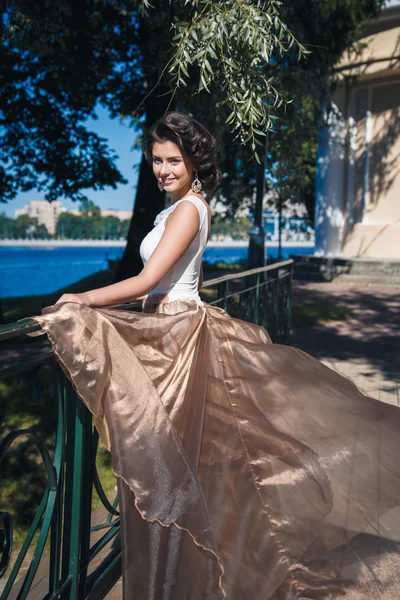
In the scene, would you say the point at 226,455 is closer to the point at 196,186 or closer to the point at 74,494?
the point at 74,494

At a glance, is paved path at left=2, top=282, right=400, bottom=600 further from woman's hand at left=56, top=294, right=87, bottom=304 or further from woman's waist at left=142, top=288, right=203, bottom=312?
woman's hand at left=56, top=294, right=87, bottom=304

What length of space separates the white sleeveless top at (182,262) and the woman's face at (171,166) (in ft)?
0.43

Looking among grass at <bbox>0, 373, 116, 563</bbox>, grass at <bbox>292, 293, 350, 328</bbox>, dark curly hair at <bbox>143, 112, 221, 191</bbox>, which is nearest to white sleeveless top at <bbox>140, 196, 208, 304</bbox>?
dark curly hair at <bbox>143, 112, 221, 191</bbox>

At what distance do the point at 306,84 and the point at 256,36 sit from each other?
6.70 metres

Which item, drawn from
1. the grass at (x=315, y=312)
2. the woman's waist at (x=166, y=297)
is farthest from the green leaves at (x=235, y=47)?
the grass at (x=315, y=312)

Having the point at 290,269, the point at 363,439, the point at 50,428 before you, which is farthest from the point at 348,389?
the point at 290,269

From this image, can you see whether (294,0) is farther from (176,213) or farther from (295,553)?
(295,553)

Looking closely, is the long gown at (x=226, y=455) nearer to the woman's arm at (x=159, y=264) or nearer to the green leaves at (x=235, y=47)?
the woman's arm at (x=159, y=264)

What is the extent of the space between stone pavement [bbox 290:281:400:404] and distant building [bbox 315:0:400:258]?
273 centimetres

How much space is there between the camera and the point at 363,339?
31.8 feet

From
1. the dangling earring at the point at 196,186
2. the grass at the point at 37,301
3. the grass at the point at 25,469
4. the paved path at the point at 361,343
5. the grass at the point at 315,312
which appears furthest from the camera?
the grass at the point at 37,301

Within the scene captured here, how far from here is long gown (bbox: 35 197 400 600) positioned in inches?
86.7

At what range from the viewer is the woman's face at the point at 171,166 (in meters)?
2.88

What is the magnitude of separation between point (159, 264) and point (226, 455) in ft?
2.65
